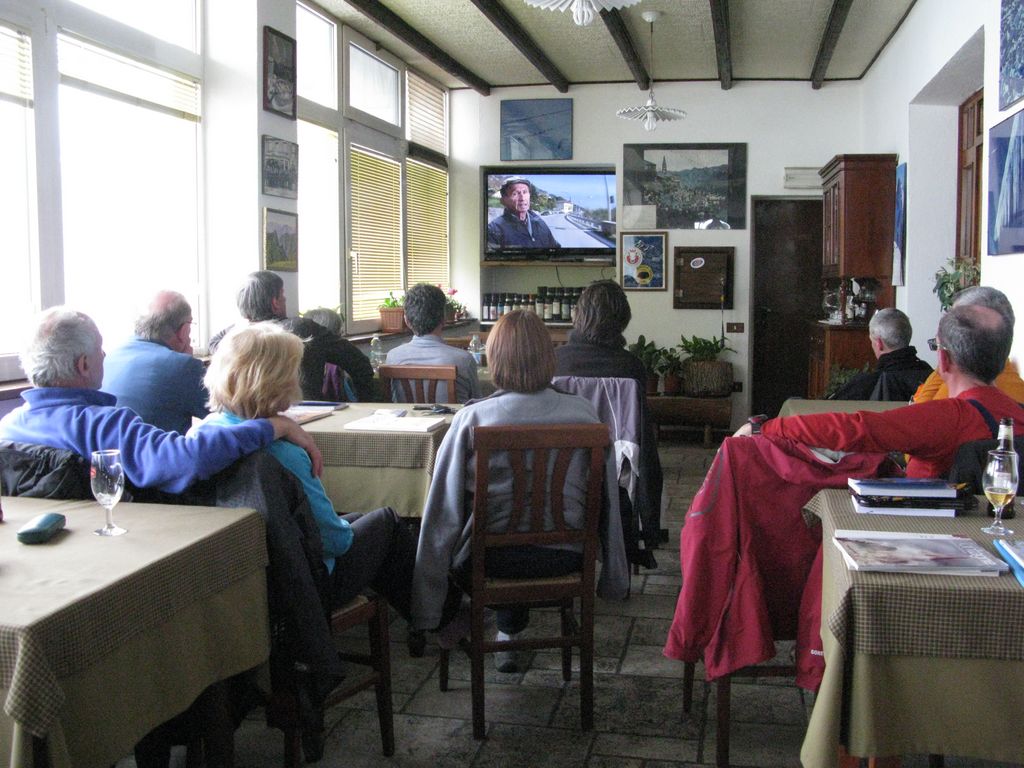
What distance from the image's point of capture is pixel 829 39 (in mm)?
7199

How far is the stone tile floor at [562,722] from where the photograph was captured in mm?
2662

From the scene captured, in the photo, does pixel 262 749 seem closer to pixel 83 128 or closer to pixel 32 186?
pixel 32 186

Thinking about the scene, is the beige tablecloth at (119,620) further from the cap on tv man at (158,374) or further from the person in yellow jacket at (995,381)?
the person in yellow jacket at (995,381)

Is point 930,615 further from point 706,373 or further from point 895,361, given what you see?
point 706,373

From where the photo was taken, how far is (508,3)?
675 cm

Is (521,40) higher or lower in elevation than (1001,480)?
higher

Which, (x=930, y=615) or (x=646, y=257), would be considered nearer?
(x=930, y=615)

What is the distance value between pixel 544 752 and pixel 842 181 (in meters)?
5.89

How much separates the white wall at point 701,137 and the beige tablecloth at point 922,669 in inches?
301

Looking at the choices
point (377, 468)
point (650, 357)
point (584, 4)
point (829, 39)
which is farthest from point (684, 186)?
point (377, 468)

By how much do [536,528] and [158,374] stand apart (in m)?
1.36

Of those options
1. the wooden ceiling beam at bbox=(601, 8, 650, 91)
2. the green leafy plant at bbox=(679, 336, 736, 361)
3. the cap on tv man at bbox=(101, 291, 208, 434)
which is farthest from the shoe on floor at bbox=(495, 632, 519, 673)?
the green leafy plant at bbox=(679, 336, 736, 361)

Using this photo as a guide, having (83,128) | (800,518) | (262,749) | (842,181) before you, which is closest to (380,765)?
(262,749)

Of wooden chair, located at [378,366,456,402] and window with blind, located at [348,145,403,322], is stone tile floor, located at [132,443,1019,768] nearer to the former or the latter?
wooden chair, located at [378,366,456,402]
